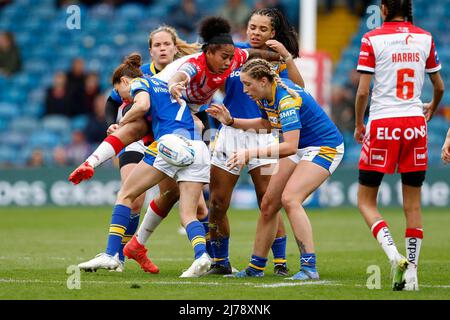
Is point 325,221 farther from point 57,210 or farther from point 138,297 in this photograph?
point 138,297

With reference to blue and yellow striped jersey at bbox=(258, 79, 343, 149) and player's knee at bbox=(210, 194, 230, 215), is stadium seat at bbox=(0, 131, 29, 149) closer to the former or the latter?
player's knee at bbox=(210, 194, 230, 215)

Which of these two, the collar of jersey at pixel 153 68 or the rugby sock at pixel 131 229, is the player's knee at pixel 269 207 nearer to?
the rugby sock at pixel 131 229

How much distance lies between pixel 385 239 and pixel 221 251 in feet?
6.72

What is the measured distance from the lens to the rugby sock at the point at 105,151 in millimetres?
8757

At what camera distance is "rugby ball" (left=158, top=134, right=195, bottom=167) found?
27.6 ft

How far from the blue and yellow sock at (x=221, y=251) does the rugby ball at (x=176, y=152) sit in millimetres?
1025

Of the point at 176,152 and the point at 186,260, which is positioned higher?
the point at 176,152

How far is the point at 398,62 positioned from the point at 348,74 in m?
15.4

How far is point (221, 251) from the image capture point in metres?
9.18

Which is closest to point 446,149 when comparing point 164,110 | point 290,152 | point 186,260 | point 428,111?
point 428,111

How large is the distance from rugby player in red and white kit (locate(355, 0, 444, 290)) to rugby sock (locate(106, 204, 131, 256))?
2299mm

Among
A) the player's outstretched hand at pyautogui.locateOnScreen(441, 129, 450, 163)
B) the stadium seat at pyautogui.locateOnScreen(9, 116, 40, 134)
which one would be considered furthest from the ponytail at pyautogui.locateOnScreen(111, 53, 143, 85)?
the stadium seat at pyautogui.locateOnScreen(9, 116, 40, 134)

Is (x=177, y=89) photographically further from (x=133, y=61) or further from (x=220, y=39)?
(x=133, y=61)
